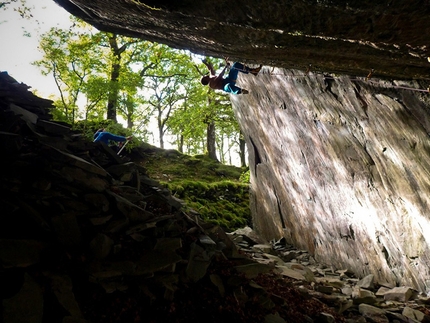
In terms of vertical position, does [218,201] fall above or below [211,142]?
below

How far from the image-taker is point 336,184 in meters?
9.05

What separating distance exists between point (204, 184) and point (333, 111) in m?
10.5

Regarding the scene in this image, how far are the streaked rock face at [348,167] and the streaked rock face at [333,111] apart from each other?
0.12ft

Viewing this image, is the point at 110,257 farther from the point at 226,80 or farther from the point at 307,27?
the point at 226,80

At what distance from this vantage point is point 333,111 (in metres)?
7.94

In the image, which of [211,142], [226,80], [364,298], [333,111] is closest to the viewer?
[364,298]

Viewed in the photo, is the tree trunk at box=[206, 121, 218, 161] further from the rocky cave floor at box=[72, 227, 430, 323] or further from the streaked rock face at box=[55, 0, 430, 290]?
the rocky cave floor at box=[72, 227, 430, 323]

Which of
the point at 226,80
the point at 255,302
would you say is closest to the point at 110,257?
the point at 255,302

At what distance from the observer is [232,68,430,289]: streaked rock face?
19.9ft

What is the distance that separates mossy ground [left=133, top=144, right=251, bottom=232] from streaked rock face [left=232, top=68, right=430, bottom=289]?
140 inches

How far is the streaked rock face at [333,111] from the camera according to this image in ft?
11.0

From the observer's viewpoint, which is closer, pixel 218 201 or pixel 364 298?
pixel 364 298

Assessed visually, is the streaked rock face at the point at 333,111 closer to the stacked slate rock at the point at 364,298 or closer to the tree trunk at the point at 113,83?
the stacked slate rock at the point at 364,298

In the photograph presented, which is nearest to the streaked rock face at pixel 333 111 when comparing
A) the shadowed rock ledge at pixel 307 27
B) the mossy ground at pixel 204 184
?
the shadowed rock ledge at pixel 307 27
